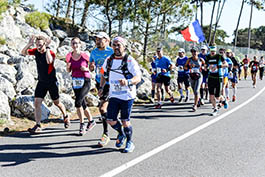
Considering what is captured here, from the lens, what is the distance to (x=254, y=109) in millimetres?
11125

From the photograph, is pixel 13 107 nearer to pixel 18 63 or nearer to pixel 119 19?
pixel 18 63

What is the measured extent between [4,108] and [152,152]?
4040 millimetres

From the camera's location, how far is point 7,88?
8.95 metres

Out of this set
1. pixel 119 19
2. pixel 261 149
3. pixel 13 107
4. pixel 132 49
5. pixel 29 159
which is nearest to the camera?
pixel 29 159

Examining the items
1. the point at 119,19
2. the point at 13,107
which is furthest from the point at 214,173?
the point at 119,19

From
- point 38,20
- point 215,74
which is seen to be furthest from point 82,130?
point 38,20

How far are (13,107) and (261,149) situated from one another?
19.8ft

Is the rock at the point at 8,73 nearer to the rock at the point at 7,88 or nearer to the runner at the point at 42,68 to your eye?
the rock at the point at 7,88

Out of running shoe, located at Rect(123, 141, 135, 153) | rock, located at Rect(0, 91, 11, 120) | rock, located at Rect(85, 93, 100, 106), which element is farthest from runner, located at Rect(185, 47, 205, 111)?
rock, located at Rect(0, 91, 11, 120)

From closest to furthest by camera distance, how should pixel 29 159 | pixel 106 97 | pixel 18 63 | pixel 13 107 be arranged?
pixel 29 159, pixel 106 97, pixel 13 107, pixel 18 63

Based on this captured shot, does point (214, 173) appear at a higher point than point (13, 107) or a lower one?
lower

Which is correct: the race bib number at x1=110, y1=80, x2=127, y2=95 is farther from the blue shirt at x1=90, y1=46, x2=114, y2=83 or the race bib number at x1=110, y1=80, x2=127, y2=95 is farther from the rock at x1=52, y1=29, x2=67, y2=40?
the rock at x1=52, y1=29, x2=67, y2=40

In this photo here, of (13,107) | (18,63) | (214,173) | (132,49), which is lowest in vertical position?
(214,173)

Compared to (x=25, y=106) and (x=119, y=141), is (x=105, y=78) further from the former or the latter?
(x=25, y=106)
